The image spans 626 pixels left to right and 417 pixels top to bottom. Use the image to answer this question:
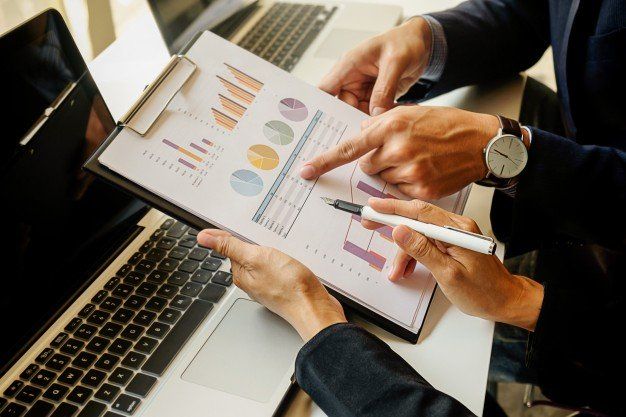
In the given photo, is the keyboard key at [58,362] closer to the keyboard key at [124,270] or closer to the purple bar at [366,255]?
the keyboard key at [124,270]

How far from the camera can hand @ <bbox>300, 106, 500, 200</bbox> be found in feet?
2.47

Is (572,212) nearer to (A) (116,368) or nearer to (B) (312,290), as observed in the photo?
(B) (312,290)

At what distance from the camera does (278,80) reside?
2.71 ft

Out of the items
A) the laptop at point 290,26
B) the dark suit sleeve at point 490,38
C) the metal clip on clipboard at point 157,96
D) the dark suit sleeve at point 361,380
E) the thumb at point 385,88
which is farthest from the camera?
the laptop at point 290,26

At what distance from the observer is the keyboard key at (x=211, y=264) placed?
2.53ft

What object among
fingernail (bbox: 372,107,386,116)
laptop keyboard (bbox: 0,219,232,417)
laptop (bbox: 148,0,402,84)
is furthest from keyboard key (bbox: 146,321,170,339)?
laptop (bbox: 148,0,402,84)

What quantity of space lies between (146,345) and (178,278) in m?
0.11

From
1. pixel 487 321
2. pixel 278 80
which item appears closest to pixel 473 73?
pixel 278 80

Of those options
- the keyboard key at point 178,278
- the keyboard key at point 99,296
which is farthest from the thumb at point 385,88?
the keyboard key at point 99,296

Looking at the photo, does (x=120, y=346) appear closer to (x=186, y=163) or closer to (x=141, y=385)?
(x=141, y=385)

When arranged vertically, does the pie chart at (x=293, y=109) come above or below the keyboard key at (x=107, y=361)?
above

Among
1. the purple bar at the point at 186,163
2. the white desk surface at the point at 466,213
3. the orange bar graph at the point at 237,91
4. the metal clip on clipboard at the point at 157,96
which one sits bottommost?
the white desk surface at the point at 466,213

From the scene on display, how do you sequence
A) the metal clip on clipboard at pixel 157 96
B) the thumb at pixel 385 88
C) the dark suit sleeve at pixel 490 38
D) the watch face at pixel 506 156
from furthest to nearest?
the dark suit sleeve at pixel 490 38 → the thumb at pixel 385 88 → the watch face at pixel 506 156 → the metal clip on clipboard at pixel 157 96

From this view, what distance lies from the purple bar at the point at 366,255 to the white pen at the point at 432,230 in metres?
0.05
